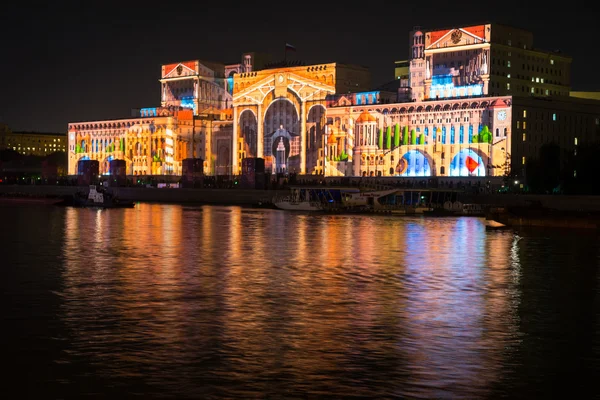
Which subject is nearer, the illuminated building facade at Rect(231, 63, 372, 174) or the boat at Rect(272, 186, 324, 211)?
the boat at Rect(272, 186, 324, 211)

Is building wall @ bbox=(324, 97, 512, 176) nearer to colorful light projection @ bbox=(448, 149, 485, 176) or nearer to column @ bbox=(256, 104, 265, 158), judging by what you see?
colorful light projection @ bbox=(448, 149, 485, 176)

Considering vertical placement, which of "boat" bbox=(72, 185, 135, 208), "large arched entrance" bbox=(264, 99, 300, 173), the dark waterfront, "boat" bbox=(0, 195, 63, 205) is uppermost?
"large arched entrance" bbox=(264, 99, 300, 173)

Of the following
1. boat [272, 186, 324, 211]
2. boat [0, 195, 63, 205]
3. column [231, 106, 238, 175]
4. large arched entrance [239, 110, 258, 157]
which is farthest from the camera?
column [231, 106, 238, 175]

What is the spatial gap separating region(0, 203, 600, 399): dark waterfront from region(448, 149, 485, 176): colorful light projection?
3416 inches

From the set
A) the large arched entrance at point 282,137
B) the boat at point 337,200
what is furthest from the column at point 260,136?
the boat at point 337,200

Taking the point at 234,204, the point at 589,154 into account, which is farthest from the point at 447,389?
the point at 234,204

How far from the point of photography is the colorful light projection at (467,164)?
139125mm

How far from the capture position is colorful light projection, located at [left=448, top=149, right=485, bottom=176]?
139 metres

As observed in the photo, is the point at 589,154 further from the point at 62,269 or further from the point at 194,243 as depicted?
the point at 62,269

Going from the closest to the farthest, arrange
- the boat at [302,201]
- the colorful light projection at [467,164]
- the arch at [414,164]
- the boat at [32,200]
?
the boat at [302,201] < the colorful light projection at [467,164] < the boat at [32,200] < the arch at [414,164]

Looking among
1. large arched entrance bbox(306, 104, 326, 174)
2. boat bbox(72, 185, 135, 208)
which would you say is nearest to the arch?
large arched entrance bbox(306, 104, 326, 174)

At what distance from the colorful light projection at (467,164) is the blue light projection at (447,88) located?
1029 cm

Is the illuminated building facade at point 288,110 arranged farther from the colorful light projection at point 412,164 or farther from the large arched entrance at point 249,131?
the colorful light projection at point 412,164

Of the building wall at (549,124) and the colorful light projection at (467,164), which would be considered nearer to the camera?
the building wall at (549,124)
